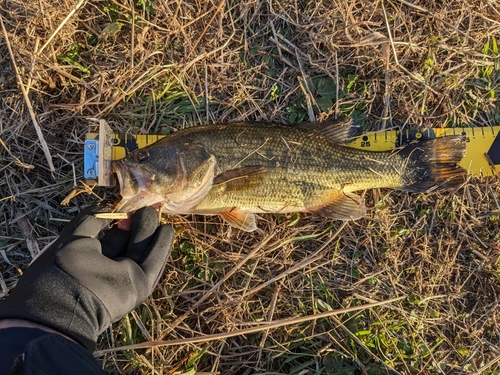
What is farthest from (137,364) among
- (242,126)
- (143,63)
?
(143,63)

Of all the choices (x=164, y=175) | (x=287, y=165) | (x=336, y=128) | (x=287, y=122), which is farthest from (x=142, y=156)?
(x=336, y=128)

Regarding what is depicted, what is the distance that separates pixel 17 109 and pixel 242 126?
82.0 inches

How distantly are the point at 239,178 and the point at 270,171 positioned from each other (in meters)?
0.28

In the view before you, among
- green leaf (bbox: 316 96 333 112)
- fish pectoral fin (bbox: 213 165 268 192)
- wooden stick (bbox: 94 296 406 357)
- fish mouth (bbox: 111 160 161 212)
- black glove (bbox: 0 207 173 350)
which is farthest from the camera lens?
green leaf (bbox: 316 96 333 112)

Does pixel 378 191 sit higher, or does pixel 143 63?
pixel 143 63

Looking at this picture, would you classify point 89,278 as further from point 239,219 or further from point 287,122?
point 287,122

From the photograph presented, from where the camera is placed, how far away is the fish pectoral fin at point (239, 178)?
3219 millimetres

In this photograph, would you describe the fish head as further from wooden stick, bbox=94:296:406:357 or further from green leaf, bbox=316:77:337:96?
green leaf, bbox=316:77:337:96

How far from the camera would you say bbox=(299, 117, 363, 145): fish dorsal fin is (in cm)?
354

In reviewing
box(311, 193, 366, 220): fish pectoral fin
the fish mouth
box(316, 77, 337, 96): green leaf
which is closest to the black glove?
the fish mouth

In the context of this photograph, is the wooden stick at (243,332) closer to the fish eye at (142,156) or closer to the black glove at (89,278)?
the black glove at (89,278)

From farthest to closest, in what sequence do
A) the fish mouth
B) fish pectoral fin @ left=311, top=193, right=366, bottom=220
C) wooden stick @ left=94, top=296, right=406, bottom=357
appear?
1. fish pectoral fin @ left=311, top=193, right=366, bottom=220
2. wooden stick @ left=94, top=296, right=406, bottom=357
3. the fish mouth

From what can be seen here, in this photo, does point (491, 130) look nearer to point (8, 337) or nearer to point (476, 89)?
point (476, 89)

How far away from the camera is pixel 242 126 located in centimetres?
334
